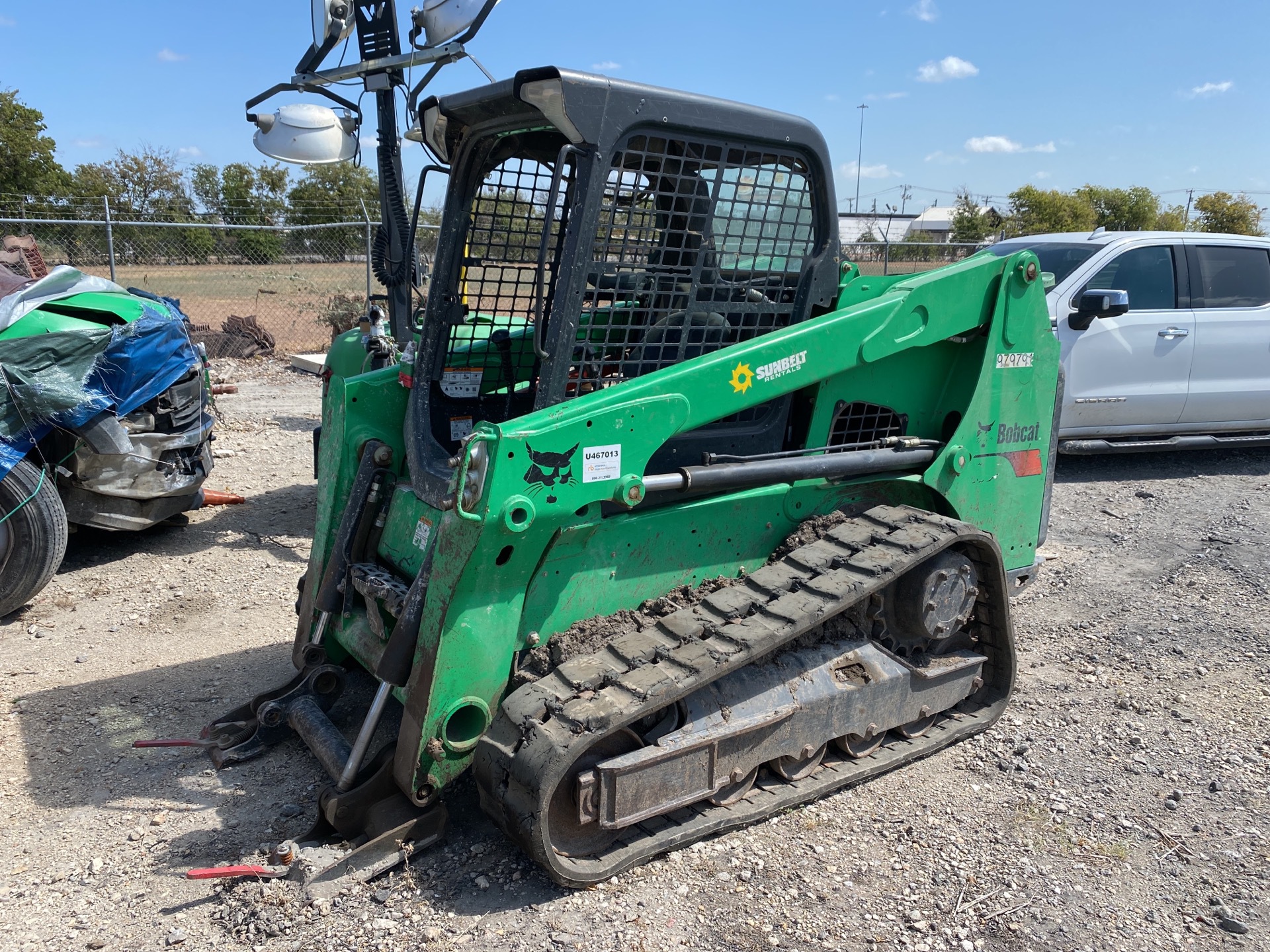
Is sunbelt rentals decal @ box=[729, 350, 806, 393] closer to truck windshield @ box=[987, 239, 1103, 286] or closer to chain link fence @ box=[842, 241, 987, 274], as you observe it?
truck windshield @ box=[987, 239, 1103, 286]

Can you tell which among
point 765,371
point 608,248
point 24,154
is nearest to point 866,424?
point 765,371

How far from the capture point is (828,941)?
2.61 meters

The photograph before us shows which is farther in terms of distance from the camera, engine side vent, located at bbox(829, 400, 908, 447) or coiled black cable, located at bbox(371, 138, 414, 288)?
coiled black cable, located at bbox(371, 138, 414, 288)

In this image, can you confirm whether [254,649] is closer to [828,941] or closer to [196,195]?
[828,941]

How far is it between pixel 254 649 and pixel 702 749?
8.38 ft

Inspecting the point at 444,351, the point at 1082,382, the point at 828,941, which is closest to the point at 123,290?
the point at 444,351

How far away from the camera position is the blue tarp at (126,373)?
4.83 metres

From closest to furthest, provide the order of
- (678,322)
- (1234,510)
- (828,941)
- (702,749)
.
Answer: (828,941), (702,749), (678,322), (1234,510)

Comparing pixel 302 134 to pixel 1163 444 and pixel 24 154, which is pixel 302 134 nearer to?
pixel 1163 444

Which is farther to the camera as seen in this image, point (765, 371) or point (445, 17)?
point (445, 17)

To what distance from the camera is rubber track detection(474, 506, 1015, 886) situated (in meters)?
2.65

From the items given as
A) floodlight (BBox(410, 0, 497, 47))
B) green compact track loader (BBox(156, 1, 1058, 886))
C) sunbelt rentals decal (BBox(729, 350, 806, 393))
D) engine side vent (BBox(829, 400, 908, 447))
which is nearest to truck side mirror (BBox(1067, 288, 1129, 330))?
green compact track loader (BBox(156, 1, 1058, 886))

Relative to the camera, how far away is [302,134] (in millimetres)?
6352

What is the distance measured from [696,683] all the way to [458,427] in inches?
58.1
